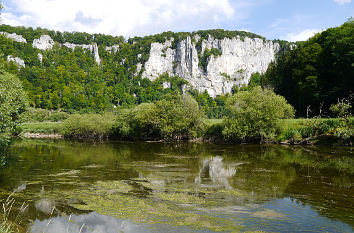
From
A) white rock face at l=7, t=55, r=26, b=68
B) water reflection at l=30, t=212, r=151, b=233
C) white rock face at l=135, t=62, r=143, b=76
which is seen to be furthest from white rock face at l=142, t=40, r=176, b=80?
water reflection at l=30, t=212, r=151, b=233

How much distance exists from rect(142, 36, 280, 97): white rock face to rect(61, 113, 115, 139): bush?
348 feet

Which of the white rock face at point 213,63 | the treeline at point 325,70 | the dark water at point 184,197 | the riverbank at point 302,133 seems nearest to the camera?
the dark water at point 184,197

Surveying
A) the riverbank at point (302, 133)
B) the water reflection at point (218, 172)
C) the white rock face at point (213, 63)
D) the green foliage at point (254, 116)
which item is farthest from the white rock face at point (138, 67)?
the water reflection at point (218, 172)

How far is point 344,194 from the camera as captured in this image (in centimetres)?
1170

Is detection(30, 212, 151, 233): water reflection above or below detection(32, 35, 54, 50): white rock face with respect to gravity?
below

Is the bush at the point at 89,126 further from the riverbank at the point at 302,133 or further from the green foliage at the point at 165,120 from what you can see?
the riverbank at the point at 302,133

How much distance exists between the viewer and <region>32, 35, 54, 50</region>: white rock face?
155m

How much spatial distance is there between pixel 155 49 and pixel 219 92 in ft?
152

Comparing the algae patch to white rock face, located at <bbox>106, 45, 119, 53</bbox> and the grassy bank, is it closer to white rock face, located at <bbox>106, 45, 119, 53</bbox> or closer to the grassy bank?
the grassy bank

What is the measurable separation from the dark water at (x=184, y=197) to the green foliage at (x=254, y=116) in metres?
15.5

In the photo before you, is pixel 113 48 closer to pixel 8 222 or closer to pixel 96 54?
pixel 96 54

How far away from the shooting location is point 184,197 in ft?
38.5

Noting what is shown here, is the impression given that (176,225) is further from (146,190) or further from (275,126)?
(275,126)

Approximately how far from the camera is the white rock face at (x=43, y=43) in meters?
155
